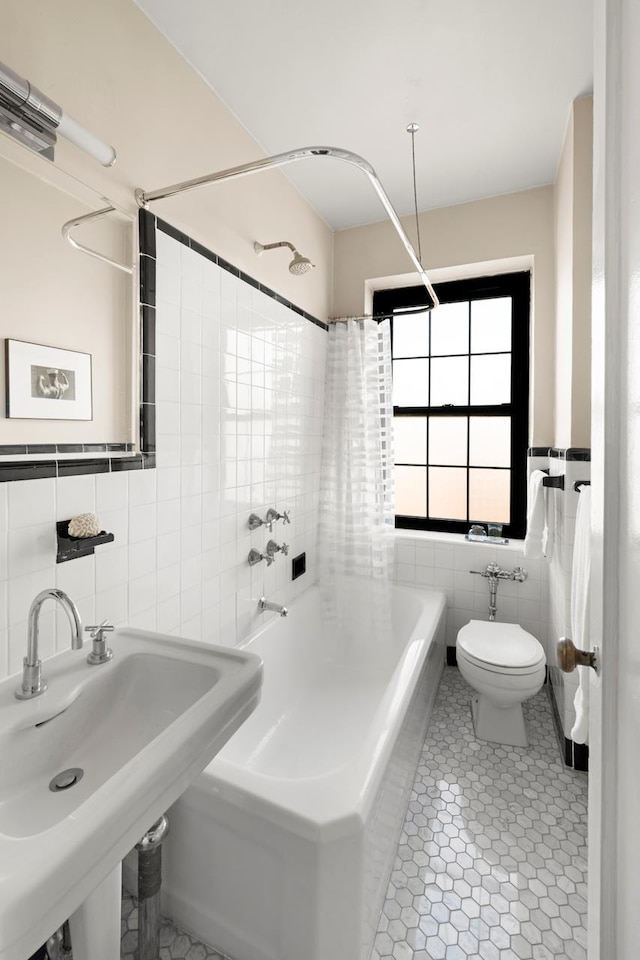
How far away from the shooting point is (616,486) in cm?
53

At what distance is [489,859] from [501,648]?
0.78m

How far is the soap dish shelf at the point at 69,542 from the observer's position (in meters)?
1.11

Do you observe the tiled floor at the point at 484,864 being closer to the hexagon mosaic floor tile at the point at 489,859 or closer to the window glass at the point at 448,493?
the hexagon mosaic floor tile at the point at 489,859

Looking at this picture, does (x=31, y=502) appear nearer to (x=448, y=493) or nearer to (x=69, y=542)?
(x=69, y=542)

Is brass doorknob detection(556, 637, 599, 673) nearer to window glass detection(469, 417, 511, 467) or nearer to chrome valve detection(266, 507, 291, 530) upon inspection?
chrome valve detection(266, 507, 291, 530)

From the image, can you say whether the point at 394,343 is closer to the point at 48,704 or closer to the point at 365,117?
the point at 365,117

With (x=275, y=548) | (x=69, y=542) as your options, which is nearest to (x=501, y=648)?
(x=275, y=548)

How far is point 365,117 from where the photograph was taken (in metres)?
1.84

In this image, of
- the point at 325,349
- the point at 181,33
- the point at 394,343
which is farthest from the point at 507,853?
the point at 181,33

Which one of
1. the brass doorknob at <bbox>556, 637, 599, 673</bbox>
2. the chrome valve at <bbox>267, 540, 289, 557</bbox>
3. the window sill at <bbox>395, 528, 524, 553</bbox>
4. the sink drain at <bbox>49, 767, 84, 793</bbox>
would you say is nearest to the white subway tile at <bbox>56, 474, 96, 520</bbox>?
the sink drain at <bbox>49, 767, 84, 793</bbox>

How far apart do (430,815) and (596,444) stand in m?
1.60

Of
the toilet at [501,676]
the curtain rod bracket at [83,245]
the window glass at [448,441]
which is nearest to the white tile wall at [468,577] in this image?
the toilet at [501,676]

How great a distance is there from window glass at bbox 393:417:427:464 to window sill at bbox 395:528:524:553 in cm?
46

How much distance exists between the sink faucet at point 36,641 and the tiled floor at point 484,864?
837 mm
